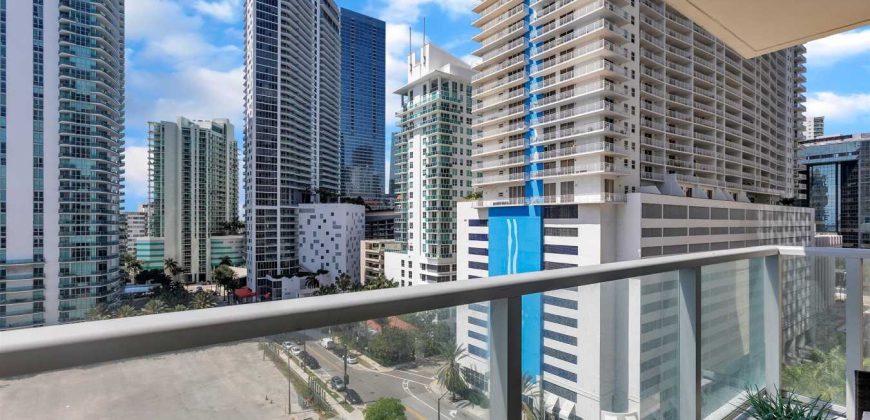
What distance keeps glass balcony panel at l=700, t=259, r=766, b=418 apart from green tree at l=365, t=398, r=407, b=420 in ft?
4.25

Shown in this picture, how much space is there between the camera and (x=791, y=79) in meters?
32.0

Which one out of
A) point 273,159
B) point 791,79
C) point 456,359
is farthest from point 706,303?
point 791,79

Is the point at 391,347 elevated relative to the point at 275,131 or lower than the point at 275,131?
lower

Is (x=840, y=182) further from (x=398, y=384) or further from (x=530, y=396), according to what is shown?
(x=398, y=384)

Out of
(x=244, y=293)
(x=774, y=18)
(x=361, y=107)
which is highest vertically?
(x=361, y=107)

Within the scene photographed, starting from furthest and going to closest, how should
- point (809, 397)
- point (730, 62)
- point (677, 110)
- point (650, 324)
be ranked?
point (730, 62), point (677, 110), point (809, 397), point (650, 324)

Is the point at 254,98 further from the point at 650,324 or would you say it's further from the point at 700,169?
the point at 650,324

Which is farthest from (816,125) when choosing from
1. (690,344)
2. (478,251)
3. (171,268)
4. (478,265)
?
(171,268)

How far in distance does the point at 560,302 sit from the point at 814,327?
1.67 metres

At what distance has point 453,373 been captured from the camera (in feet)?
2.83

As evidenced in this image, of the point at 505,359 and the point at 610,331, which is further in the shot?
the point at 610,331

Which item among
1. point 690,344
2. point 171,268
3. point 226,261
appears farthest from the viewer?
point 226,261

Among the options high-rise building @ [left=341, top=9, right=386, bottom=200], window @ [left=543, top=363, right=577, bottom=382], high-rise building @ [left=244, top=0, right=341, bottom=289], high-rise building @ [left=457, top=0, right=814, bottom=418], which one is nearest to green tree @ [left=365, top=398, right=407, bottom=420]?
window @ [left=543, top=363, right=577, bottom=382]

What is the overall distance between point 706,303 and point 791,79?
1670 inches
